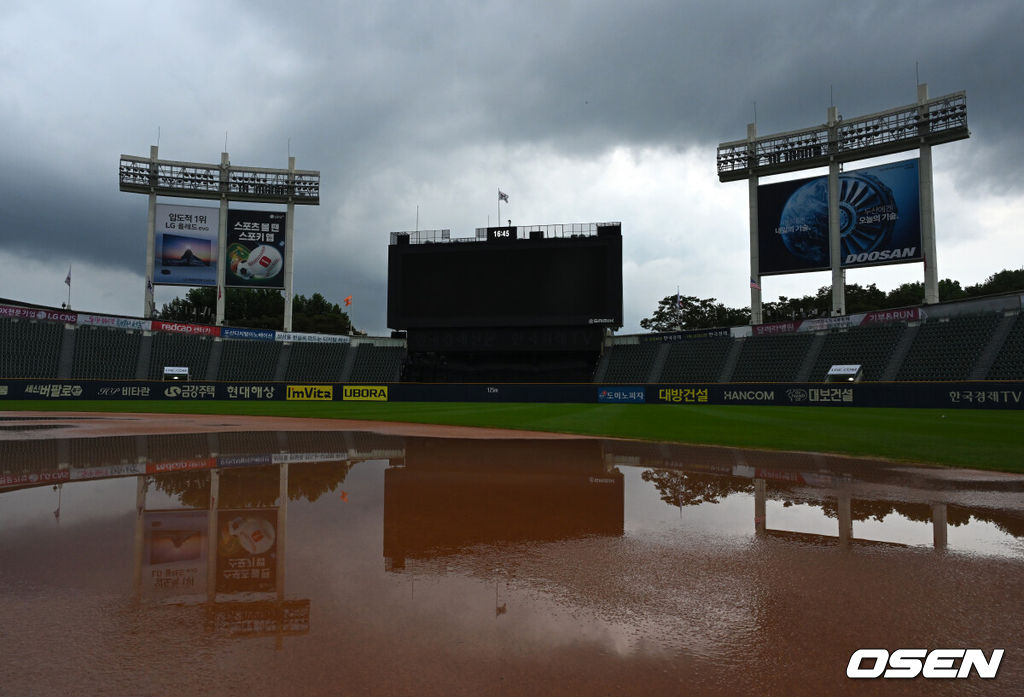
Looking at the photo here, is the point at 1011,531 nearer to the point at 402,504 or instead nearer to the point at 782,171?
the point at 402,504

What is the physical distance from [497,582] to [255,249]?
48455mm

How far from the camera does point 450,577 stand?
4.32m

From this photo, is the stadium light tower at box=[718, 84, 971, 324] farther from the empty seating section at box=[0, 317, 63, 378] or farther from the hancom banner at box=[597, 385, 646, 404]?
the empty seating section at box=[0, 317, 63, 378]

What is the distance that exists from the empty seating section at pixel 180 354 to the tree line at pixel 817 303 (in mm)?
50974

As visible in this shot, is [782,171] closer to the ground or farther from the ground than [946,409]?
farther from the ground

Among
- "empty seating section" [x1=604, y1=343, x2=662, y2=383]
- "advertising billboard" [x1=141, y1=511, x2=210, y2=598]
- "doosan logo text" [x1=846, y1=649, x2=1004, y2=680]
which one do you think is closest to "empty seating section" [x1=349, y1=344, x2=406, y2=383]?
"empty seating section" [x1=604, y1=343, x2=662, y2=383]

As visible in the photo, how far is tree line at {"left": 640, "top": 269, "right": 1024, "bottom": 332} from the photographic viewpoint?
68125mm

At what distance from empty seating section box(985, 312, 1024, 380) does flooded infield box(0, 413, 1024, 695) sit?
1056 inches

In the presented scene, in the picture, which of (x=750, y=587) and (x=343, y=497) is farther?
(x=343, y=497)

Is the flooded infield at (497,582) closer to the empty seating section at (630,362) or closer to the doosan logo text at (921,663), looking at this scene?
the doosan logo text at (921,663)

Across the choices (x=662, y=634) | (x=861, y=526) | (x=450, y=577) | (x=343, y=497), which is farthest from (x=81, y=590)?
(x=861, y=526)

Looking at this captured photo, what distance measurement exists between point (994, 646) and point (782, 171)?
46180 millimetres

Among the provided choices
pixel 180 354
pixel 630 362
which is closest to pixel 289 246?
pixel 180 354

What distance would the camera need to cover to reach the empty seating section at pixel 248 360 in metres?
45.4
